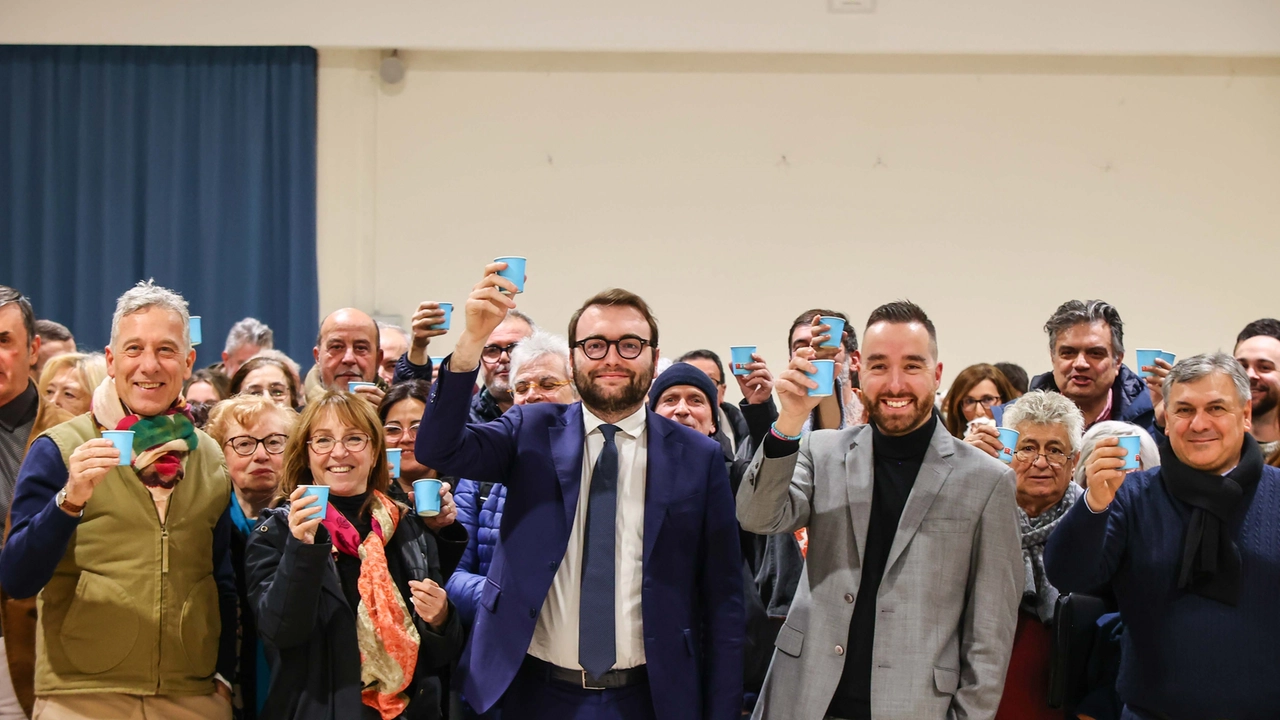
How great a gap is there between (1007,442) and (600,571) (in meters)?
1.29

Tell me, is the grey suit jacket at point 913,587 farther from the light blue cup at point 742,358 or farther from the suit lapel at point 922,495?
the light blue cup at point 742,358

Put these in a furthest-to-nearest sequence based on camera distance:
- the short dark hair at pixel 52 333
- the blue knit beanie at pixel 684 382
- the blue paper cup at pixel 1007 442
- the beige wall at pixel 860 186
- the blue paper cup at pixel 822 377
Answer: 1. the beige wall at pixel 860 186
2. the short dark hair at pixel 52 333
3. the blue knit beanie at pixel 684 382
4. the blue paper cup at pixel 1007 442
5. the blue paper cup at pixel 822 377

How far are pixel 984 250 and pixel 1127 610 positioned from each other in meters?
4.59

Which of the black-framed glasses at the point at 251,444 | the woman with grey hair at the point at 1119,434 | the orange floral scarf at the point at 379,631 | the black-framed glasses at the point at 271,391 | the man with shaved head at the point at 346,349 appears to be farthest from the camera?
the man with shaved head at the point at 346,349

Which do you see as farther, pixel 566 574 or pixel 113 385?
pixel 113 385

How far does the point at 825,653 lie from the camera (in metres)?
2.52

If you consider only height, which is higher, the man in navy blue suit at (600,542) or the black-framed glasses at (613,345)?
the black-framed glasses at (613,345)

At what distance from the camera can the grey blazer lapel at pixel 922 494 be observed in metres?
2.54

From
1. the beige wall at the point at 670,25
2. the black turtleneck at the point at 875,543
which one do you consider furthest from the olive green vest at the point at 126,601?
the beige wall at the point at 670,25

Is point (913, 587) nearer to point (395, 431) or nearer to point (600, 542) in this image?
point (600, 542)

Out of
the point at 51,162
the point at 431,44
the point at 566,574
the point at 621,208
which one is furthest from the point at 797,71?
the point at 566,574

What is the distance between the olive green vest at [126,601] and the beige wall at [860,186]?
14.4 ft

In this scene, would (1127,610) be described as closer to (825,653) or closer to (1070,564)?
(1070,564)

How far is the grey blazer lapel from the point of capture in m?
2.54
